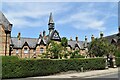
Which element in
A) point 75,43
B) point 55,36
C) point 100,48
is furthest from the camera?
point 75,43

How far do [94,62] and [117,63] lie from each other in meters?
7.72

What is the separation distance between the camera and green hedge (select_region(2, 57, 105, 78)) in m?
22.8

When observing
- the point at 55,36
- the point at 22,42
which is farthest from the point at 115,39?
the point at 22,42

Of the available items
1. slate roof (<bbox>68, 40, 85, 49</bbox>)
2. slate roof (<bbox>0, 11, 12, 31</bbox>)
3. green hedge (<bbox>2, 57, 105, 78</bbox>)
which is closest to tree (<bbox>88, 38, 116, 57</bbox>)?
slate roof (<bbox>68, 40, 85, 49</bbox>)

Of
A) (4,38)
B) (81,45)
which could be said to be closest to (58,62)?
(4,38)

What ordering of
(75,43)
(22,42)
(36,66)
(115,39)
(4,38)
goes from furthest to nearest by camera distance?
(75,43) < (115,39) < (22,42) < (4,38) < (36,66)

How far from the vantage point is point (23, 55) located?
2057 inches

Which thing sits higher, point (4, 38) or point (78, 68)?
point (4, 38)

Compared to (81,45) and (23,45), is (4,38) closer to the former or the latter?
(23,45)

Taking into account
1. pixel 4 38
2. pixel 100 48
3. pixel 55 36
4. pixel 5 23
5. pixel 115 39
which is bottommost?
pixel 100 48

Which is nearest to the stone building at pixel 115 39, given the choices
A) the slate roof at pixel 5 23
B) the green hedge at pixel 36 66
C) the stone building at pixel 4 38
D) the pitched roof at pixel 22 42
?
the pitched roof at pixel 22 42

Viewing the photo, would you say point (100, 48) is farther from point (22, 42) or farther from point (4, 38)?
point (4, 38)

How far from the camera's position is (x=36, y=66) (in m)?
24.8

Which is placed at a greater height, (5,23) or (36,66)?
(5,23)
